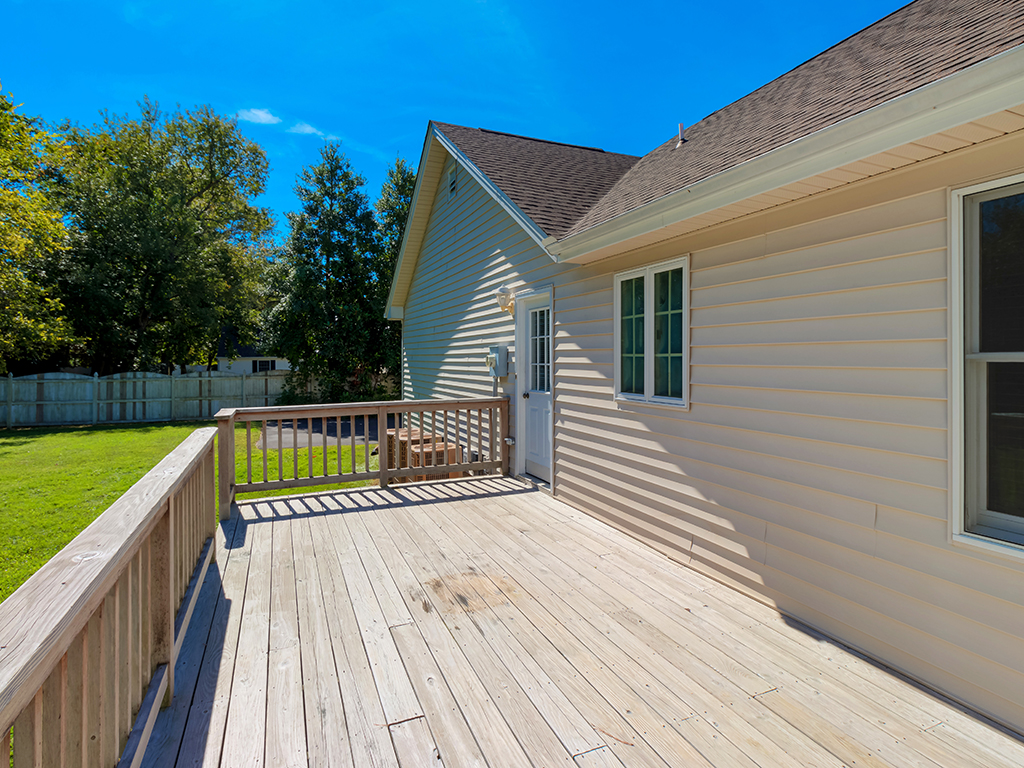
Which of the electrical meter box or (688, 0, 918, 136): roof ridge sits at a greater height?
(688, 0, 918, 136): roof ridge

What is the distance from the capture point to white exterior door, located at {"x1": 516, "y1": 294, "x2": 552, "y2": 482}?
567 cm

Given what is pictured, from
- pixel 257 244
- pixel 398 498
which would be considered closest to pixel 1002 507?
pixel 398 498

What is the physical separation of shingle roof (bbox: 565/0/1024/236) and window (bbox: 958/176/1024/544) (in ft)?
2.00

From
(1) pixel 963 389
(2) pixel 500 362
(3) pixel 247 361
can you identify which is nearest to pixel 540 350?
(2) pixel 500 362

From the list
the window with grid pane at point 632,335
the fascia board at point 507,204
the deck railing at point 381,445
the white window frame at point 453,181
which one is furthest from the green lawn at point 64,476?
the white window frame at point 453,181

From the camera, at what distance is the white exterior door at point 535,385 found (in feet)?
18.6

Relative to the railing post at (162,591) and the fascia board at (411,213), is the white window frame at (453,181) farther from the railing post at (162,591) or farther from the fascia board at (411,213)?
the railing post at (162,591)

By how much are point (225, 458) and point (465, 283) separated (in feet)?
13.9

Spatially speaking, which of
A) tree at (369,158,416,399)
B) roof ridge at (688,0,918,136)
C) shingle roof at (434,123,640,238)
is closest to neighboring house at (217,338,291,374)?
tree at (369,158,416,399)

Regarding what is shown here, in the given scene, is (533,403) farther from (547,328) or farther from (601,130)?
(601,130)

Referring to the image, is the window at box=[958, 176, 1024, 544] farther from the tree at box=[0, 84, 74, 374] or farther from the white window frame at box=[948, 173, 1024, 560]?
the tree at box=[0, 84, 74, 374]

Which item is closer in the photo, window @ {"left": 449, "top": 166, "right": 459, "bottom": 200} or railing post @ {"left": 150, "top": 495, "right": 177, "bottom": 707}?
railing post @ {"left": 150, "top": 495, "right": 177, "bottom": 707}

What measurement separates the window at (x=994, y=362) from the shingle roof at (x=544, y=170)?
11.0ft

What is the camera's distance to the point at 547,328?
568 centimetres
